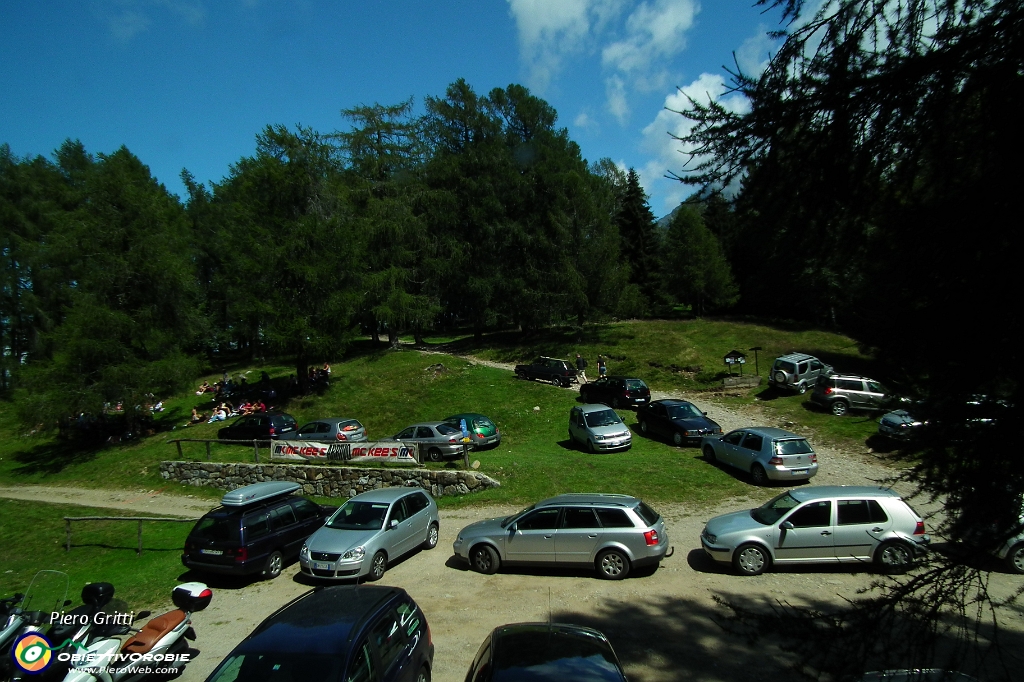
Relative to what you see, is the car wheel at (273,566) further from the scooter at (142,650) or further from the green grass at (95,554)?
the scooter at (142,650)

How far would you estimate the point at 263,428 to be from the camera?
25.8m

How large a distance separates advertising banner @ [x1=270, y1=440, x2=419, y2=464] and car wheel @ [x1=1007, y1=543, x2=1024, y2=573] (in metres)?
14.9

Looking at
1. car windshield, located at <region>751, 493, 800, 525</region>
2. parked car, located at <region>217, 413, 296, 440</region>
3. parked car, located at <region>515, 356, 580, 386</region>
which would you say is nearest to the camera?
car windshield, located at <region>751, 493, 800, 525</region>

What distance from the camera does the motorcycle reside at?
256 inches

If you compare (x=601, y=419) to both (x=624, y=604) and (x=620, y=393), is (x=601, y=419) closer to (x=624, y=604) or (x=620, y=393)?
(x=620, y=393)

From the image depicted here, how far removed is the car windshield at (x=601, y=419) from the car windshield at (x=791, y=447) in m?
6.35

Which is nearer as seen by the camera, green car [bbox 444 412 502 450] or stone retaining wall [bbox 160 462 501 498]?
stone retaining wall [bbox 160 462 501 498]

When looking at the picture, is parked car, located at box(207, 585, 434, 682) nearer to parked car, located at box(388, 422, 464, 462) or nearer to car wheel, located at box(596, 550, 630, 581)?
car wheel, located at box(596, 550, 630, 581)

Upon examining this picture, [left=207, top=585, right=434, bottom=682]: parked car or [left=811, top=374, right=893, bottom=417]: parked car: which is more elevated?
[left=207, top=585, right=434, bottom=682]: parked car

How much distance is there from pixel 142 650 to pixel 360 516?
5.51 meters

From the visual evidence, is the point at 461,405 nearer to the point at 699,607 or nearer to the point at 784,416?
the point at 784,416

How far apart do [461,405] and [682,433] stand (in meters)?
12.9

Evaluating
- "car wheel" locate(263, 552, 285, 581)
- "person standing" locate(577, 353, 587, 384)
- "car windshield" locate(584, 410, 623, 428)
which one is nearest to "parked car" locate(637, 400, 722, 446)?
"car windshield" locate(584, 410, 623, 428)

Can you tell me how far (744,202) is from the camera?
5602 mm
